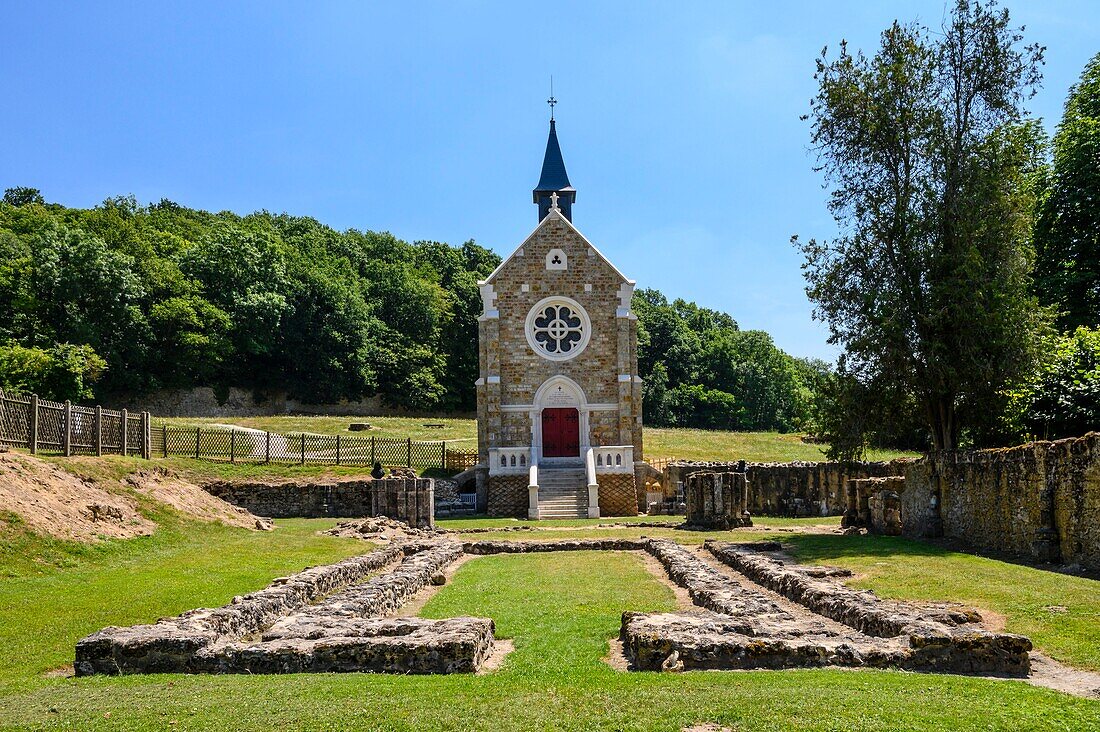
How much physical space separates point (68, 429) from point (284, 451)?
1430 cm

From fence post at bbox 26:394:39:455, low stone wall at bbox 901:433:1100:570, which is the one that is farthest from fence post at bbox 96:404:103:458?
low stone wall at bbox 901:433:1100:570

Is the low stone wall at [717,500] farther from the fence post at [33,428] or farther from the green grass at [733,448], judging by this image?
the fence post at [33,428]

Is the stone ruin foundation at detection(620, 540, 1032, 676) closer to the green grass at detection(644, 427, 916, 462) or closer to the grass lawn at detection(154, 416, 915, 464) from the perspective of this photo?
the green grass at detection(644, 427, 916, 462)

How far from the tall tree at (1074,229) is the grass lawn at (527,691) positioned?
18.6m

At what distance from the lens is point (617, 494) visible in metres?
35.3

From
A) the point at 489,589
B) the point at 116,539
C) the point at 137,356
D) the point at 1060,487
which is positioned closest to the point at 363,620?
the point at 489,589

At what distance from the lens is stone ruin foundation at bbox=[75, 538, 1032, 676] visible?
898 cm

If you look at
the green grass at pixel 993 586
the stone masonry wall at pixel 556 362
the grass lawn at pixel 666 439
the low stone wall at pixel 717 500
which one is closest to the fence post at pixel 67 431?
the stone masonry wall at pixel 556 362

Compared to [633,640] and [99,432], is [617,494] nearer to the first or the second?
[99,432]

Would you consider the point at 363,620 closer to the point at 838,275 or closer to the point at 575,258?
the point at 838,275

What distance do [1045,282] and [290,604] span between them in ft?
85.9

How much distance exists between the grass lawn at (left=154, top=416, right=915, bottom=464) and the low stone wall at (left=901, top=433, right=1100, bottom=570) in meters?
22.4

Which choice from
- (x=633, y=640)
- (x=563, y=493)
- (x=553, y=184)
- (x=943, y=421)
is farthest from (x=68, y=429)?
(x=553, y=184)

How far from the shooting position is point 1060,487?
15797 mm
